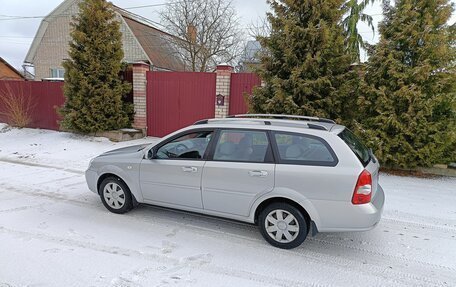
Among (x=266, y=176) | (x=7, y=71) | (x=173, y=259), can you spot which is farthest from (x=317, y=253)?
(x=7, y=71)

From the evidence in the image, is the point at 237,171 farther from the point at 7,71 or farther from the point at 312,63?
the point at 7,71

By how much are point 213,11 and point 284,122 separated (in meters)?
17.0

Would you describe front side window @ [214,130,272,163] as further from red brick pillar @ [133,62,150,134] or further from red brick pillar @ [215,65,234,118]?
red brick pillar @ [133,62,150,134]

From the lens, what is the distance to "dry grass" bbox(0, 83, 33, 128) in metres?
10.8

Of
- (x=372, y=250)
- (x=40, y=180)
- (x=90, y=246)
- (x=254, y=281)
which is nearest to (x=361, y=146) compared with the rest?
(x=372, y=250)

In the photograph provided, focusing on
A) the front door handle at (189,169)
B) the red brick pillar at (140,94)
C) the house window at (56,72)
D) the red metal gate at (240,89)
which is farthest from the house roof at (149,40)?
the front door handle at (189,169)

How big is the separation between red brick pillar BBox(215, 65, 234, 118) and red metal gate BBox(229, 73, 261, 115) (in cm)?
12

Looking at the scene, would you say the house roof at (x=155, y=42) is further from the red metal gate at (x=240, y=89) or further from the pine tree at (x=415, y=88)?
the pine tree at (x=415, y=88)

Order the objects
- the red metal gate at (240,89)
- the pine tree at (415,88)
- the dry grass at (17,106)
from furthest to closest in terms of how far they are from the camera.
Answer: the dry grass at (17,106), the red metal gate at (240,89), the pine tree at (415,88)

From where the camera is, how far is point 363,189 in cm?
289

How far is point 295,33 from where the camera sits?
645cm

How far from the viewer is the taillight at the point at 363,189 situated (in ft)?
9.42

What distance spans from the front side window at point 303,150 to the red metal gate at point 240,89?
5.16 meters

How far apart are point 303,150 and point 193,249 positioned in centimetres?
160
